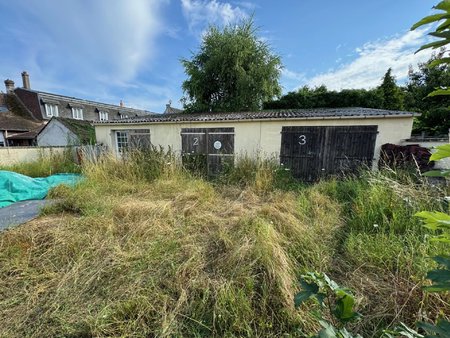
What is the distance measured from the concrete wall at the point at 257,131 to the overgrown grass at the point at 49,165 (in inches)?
58.5

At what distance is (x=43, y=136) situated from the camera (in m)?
14.2

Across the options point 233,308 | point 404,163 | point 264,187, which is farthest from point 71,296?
point 404,163

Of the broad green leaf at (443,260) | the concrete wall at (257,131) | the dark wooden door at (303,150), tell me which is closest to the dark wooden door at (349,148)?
the concrete wall at (257,131)

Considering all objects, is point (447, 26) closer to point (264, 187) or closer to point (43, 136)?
point (264, 187)

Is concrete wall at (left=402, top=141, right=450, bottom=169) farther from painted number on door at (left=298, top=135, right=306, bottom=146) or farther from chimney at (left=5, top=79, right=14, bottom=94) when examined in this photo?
chimney at (left=5, top=79, right=14, bottom=94)

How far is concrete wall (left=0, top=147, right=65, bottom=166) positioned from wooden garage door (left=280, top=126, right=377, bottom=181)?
9536mm

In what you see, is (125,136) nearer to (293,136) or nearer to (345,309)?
(293,136)

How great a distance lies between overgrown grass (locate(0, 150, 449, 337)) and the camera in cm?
171

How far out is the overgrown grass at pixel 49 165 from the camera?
6820mm

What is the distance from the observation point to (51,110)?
62.1 feet

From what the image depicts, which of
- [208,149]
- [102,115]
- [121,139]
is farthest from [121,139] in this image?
[102,115]

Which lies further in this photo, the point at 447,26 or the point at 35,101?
the point at 35,101

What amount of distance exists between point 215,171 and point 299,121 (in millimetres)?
3349

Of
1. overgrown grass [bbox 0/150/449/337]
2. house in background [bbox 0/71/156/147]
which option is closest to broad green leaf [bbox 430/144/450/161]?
overgrown grass [bbox 0/150/449/337]
